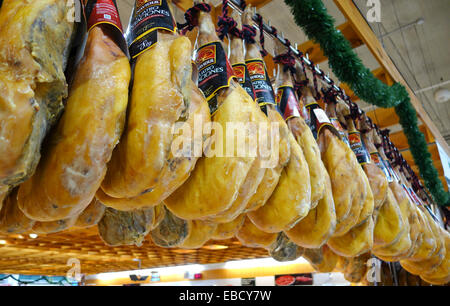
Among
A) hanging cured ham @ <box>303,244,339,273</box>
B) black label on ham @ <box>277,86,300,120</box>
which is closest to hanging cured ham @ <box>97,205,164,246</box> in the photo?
black label on ham @ <box>277,86,300,120</box>

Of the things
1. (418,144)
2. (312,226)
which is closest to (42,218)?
(312,226)

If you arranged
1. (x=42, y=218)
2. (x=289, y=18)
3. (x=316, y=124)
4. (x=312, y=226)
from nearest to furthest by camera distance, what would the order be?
(x=42, y=218), (x=312, y=226), (x=316, y=124), (x=289, y=18)

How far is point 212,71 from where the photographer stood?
0.87 m

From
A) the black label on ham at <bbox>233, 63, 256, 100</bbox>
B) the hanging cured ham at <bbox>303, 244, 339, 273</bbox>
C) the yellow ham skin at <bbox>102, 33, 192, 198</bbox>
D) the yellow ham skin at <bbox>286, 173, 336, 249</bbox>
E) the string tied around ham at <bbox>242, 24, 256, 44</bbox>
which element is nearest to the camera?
the yellow ham skin at <bbox>102, 33, 192, 198</bbox>

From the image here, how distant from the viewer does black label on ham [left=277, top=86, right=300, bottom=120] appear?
118 centimetres

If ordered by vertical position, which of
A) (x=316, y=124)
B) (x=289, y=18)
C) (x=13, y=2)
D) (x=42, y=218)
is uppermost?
(x=289, y=18)

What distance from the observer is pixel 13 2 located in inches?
21.6

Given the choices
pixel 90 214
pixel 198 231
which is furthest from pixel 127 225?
pixel 198 231

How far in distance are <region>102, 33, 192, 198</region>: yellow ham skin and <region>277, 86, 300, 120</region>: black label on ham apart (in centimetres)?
62

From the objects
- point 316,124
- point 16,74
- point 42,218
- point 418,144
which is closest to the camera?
point 16,74

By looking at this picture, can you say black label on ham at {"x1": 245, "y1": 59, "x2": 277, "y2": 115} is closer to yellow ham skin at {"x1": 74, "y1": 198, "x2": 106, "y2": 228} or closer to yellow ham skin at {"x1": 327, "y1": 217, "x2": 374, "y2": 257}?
yellow ham skin at {"x1": 74, "y1": 198, "x2": 106, "y2": 228}

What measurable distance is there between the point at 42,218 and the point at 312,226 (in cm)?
80

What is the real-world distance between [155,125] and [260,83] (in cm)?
58
